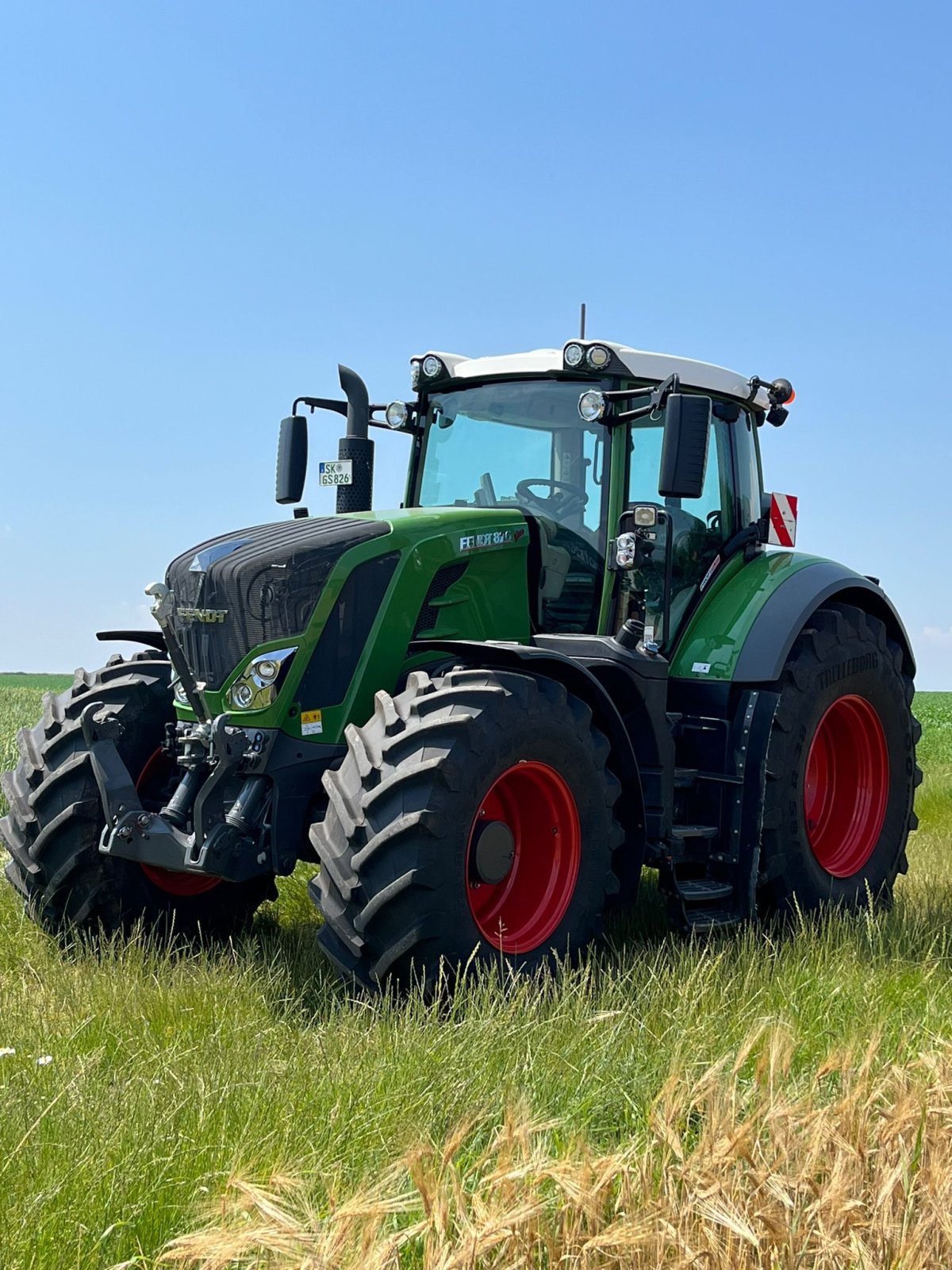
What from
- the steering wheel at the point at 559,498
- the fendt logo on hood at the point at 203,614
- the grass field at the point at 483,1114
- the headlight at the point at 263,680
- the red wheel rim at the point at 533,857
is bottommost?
the grass field at the point at 483,1114

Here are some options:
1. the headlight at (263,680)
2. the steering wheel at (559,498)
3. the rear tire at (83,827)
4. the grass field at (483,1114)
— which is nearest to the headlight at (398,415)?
the steering wheel at (559,498)

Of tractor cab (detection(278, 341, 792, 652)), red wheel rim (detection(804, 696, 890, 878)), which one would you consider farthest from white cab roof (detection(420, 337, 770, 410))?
red wheel rim (detection(804, 696, 890, 878))

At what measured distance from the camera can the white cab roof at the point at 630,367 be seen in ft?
Answer: 20.4

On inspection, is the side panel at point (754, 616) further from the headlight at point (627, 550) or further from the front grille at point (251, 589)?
the front grille at point (251, 589)

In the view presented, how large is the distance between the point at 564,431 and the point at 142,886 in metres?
2.89

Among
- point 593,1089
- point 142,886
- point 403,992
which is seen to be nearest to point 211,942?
point 142,886

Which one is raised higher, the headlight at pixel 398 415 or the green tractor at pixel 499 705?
the headlight at pixel 398 415

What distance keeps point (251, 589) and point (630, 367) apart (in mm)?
2156

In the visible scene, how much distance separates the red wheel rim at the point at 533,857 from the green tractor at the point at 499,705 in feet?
0.04

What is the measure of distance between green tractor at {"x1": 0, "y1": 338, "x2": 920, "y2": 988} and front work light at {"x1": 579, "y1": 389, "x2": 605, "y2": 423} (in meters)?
0.02

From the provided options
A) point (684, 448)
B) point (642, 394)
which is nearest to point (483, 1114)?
point (684, 448)

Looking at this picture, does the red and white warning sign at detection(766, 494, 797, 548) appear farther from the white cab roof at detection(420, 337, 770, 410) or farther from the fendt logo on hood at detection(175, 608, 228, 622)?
the fendt logo on hood at detection(175, 608, 228, 622)

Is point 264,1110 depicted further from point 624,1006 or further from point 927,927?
point 927,927

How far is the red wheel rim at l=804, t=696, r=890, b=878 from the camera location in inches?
277
